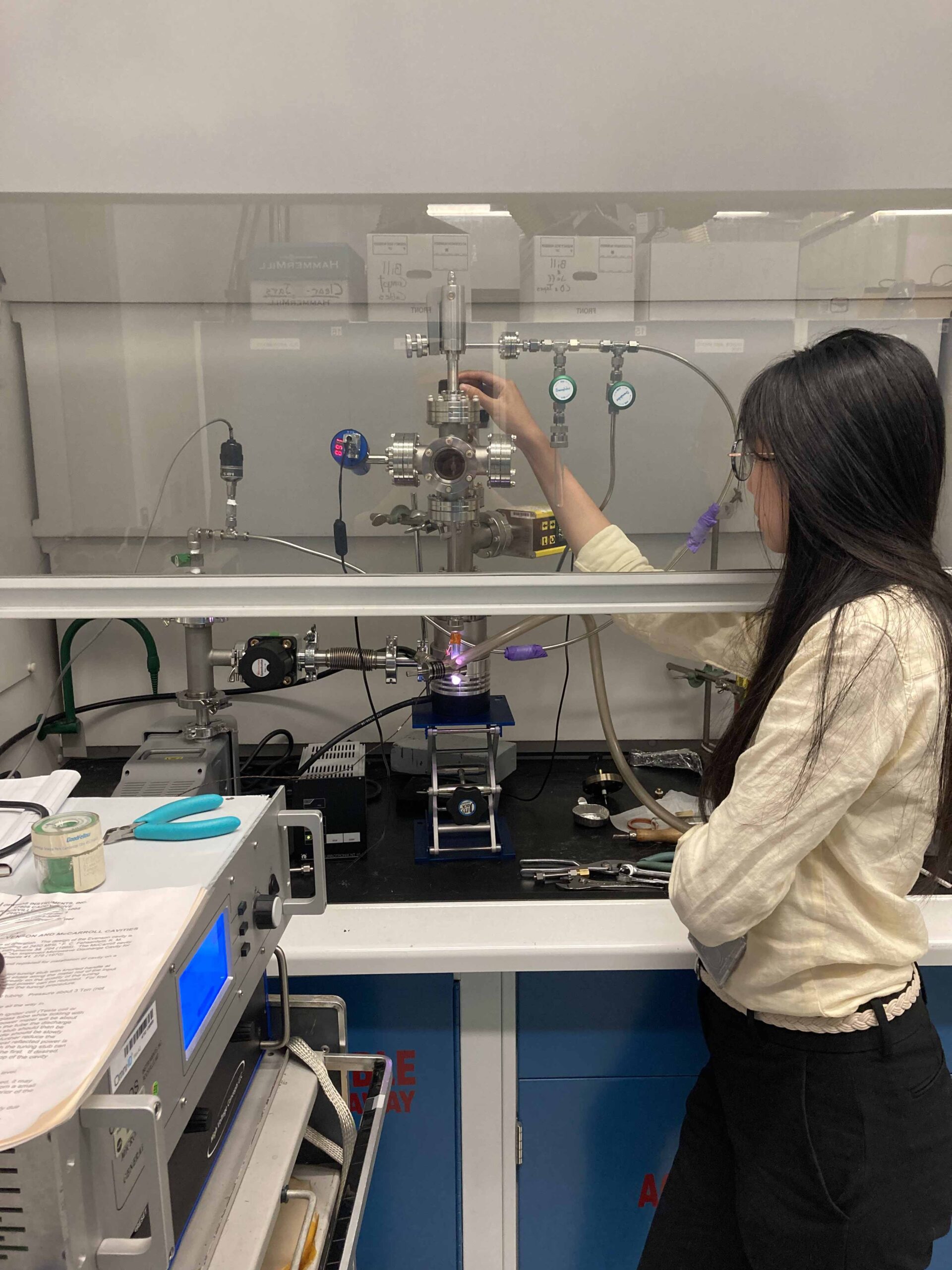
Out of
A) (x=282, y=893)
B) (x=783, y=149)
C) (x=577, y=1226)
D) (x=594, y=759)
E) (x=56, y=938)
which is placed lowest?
(x=577, y=1226)

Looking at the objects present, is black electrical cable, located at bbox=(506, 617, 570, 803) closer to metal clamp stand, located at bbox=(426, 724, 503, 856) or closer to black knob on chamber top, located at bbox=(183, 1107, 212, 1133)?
metal clamp stand, located at bbox=(426, 724, 503, 856)

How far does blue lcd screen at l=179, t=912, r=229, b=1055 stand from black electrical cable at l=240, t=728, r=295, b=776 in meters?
0.93

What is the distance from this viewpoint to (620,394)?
124 cm

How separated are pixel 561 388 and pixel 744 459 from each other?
10.8 inches

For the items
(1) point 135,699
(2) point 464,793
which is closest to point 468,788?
(2) point 464,793

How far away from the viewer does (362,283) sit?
1203 mm

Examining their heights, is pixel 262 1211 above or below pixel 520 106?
below

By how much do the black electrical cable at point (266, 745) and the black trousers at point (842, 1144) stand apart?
98 centimetres

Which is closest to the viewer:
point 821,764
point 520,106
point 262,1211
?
point 262,1211

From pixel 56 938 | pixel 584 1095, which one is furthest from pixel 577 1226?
pixel 56 938

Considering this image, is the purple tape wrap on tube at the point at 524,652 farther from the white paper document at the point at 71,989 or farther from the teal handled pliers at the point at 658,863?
the white paper document at the point at 71,989

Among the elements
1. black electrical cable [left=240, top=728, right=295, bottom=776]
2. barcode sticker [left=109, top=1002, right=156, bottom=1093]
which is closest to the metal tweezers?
black electrical cable [left=240, top=728, right=295, bottom=776]

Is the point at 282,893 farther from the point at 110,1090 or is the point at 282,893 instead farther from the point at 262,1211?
the point at 110,1090

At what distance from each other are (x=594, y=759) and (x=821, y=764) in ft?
3.22
